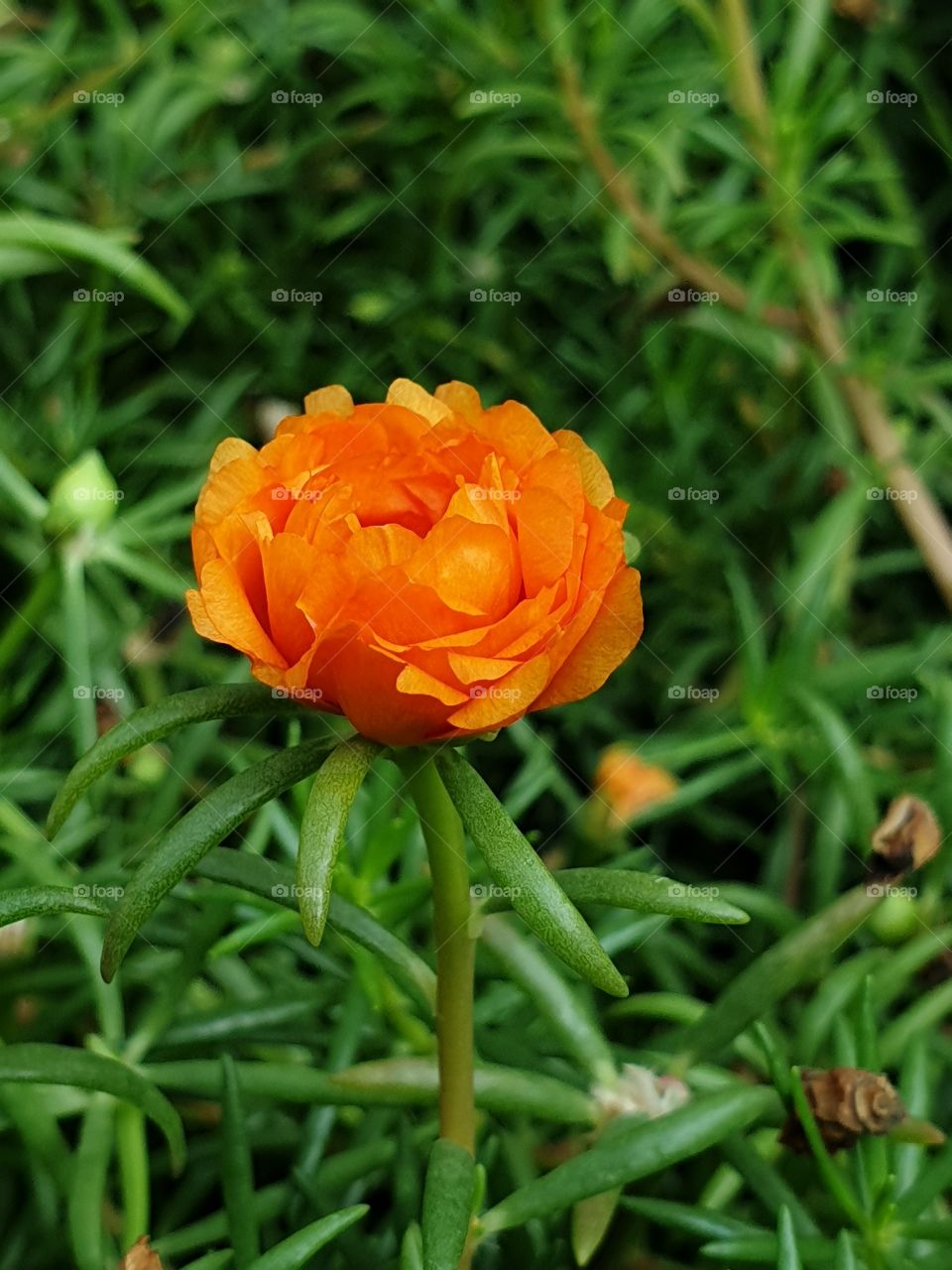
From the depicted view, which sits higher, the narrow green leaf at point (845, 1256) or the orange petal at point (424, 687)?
the orange petal at point (424, 687)

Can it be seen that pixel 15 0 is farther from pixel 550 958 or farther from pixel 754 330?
pixel 550 958

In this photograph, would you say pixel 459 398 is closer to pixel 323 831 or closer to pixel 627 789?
pixel 323 831

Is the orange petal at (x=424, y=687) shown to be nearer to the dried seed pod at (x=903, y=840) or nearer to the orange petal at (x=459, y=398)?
the orange petal at (x=459, y=398)

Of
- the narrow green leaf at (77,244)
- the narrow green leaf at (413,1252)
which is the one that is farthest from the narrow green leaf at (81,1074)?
the narrow green leaf at (77,244)

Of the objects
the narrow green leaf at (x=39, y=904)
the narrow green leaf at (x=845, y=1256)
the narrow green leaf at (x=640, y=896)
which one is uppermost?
the narrow green leaf at (x=640, y=896)

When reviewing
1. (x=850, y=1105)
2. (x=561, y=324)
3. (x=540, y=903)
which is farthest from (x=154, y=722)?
(x=561, y=324)

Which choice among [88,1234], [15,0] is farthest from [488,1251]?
[15,0]

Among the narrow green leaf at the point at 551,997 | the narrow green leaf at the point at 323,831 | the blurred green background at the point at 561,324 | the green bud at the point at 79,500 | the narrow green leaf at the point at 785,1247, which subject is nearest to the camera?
the narrow green leaf at the point at 323,831

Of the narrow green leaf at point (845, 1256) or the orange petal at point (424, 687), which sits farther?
the narrow green leaf at point (845, 1256)
